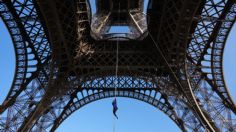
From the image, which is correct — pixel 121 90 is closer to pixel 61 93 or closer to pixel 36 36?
pixel 61 93

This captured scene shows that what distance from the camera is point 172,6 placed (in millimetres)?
22609

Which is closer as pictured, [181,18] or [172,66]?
[181,18]

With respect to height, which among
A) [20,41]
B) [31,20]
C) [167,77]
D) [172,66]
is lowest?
[167,77]

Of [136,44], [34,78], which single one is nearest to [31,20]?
[34,78]

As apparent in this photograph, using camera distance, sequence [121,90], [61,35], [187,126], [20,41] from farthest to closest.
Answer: [121,90] < [187,126] < [20,41] < [61,35]

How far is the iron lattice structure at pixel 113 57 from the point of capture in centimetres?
2366

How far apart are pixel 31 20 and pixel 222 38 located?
501 inches

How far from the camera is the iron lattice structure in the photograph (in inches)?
931

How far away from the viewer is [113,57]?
28.4 m

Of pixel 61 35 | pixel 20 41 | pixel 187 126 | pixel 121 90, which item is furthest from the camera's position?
pixel 121 90

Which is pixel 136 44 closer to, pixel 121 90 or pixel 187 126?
pixel 121 90

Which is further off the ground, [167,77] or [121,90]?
[167,77]

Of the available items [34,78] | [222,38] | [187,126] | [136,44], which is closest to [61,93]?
[34,78]

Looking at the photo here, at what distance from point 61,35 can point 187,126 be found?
38.0ft
